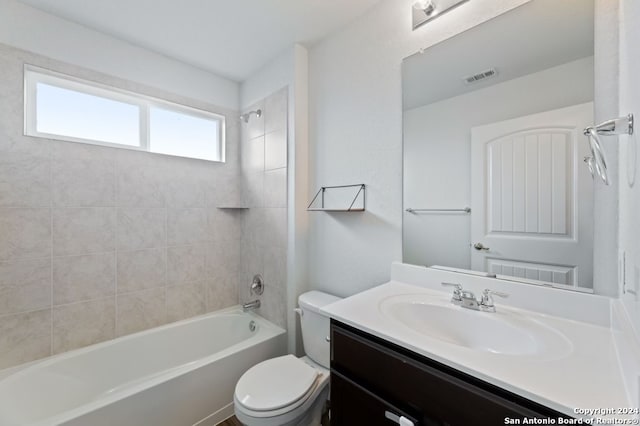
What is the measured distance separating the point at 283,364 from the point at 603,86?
1.89 m

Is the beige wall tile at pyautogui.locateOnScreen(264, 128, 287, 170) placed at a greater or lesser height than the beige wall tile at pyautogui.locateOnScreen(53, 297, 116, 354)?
greater

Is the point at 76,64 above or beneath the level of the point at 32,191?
above

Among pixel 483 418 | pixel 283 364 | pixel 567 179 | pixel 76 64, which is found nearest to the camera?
pixel 483 418

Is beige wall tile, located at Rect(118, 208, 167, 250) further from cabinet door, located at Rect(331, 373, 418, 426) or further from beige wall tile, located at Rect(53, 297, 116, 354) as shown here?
cabinet door, located at Rect(331, 373, 418, 426)

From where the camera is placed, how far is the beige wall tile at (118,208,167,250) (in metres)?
1.97

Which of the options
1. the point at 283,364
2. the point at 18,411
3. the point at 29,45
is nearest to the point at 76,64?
the point at 29,45

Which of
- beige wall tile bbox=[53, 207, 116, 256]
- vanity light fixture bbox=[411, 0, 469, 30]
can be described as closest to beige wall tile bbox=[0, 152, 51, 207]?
beige wall tile bbox=[53, 207, 116, 256]

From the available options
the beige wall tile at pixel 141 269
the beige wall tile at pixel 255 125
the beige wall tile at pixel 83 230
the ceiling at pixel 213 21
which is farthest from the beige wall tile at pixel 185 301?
the ceiling at pixel 213 21

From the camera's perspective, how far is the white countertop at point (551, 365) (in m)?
0.58

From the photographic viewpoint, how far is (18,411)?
1.40 m

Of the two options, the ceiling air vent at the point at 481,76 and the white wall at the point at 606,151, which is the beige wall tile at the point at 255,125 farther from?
the white wall at the point at 606,151

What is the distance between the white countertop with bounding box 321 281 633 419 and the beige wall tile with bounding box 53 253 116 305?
183 cm

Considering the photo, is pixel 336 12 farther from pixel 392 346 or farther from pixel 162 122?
pixel 392 346

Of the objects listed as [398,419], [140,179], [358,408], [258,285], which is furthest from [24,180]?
[398,419]
